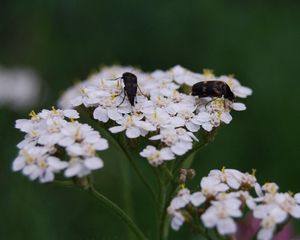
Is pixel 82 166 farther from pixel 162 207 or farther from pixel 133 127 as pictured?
pixel 162 207

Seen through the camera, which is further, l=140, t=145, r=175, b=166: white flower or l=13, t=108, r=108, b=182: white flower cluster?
l=140, t=145, r=175, b=166: white flower

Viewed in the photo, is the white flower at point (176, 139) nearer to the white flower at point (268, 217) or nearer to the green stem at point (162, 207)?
the green stem at point (162, 207)

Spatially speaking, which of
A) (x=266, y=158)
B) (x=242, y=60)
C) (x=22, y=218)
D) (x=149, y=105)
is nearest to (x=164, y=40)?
(x=242, y=60)

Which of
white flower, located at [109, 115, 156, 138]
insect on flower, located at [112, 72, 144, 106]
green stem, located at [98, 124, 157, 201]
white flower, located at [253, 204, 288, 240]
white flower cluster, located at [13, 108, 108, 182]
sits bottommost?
green stem, located at [98, 124, 157, 201]

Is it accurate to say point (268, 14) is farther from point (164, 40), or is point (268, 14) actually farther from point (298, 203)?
point (298, 203)

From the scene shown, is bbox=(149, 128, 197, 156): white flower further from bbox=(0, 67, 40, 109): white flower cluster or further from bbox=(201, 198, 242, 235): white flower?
bbox=(0, 67, 40, 109): white flower cluster

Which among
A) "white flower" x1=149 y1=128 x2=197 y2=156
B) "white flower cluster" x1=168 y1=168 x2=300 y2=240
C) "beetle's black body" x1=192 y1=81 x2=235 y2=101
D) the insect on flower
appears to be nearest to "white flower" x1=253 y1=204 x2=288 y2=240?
"white flower cluster" x1=168 y1=168 x2=300 y2=240

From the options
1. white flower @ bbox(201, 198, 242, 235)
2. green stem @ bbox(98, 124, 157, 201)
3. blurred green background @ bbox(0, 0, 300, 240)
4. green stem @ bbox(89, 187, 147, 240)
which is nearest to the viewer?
white flower @ bbox(201, 198, 242, 235)
